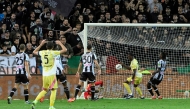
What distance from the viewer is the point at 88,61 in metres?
19.4

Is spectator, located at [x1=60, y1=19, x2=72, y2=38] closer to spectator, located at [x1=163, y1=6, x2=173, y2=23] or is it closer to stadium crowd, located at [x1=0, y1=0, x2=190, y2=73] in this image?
stadium crowd, located at [x1=0, y1=0, x2=190, y2=73]

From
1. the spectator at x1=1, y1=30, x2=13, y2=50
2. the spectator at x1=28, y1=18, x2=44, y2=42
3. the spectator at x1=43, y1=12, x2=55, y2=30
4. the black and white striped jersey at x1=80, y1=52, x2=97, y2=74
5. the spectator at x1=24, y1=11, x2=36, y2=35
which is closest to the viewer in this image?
the black and white striped jersey at x1=80, y1=52, x2=97, y2=74

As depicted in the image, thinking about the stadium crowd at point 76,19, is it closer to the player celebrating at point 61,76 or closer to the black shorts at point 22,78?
the player celebrating at point 61,76

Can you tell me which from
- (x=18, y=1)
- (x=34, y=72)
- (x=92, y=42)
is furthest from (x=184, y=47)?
(x=18, y=1)

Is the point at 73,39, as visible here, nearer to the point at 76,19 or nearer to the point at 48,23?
the point at 48,23

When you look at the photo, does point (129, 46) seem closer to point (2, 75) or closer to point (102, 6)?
point (102, 6)

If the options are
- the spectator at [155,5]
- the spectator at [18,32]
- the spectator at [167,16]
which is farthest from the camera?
the spectator at [155,5]

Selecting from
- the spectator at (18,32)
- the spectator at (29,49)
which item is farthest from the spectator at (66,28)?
the spectator at (29,49)

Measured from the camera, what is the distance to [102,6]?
23000 mm

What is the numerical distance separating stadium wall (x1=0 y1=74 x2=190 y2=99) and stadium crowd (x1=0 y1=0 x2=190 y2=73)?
901 mm

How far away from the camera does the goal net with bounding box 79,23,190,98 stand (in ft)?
68.2

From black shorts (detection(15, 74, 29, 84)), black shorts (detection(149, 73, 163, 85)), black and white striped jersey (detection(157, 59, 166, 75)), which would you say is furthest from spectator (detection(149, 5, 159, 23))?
black shorts (detection(15, 74, 29, 84))

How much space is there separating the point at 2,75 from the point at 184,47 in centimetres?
650

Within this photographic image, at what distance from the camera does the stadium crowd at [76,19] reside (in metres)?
21.0
